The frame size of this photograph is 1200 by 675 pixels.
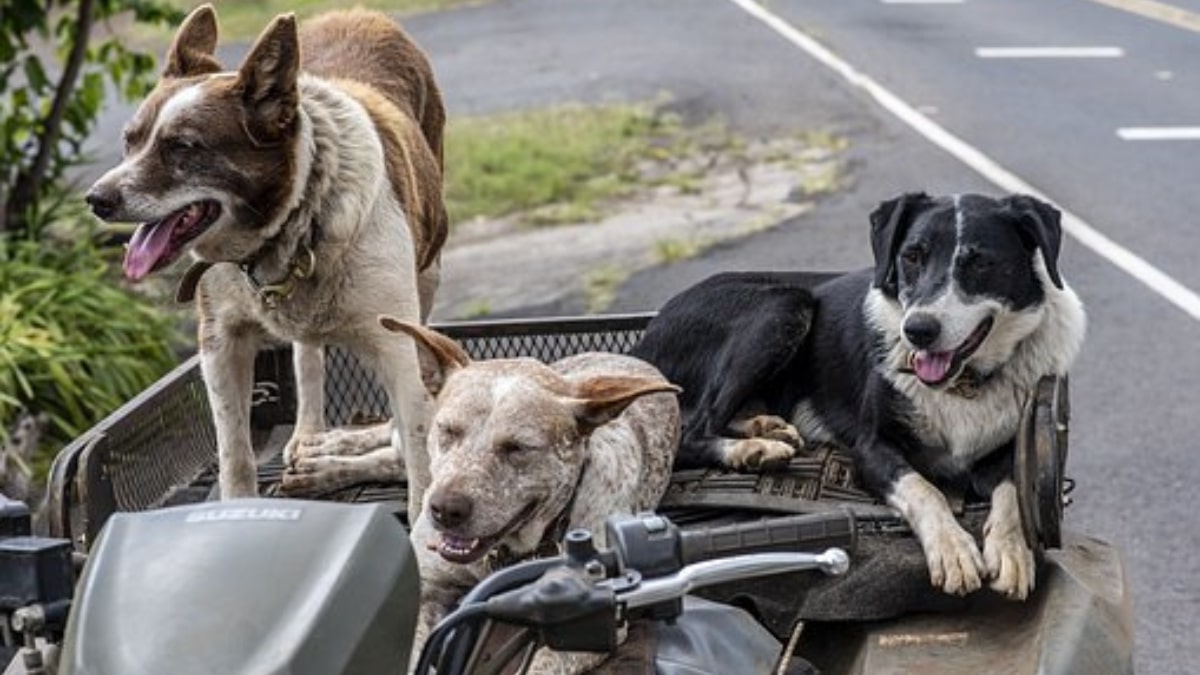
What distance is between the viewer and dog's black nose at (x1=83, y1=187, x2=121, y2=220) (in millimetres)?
3848

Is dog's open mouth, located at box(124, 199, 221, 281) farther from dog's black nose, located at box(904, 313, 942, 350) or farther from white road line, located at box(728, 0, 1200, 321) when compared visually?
white road line, located at box(728, 0, 1200, 321)

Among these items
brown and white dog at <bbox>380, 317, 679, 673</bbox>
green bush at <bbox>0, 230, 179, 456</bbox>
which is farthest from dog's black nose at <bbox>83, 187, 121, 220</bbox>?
green bush at <bbox>0, 230, 179, 456</bbox>

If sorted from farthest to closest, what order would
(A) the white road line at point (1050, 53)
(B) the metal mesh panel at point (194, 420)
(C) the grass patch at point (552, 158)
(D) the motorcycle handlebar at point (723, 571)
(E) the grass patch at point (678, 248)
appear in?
(A) the white road line at point (1050, 53) < (C) the grass patch at point (552, 158) < (E) the grass patch at point (678, 248) < (B) the metal mesh panel at point (194, 420) < (D) the motorcycle handlebar at point (723, 571)

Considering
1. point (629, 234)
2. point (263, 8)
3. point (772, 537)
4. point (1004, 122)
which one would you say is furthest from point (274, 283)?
point (263, 8)

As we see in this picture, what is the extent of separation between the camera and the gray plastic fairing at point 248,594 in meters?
2.21

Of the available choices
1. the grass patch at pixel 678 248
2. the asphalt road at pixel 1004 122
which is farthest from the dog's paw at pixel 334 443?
the grass patch at pixel 678 248

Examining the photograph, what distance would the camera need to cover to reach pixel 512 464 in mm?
3250

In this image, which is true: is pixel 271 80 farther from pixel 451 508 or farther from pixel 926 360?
pixel 926 360

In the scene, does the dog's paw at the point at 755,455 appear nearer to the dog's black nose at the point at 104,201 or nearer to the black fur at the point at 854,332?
the black fur at the point at 854,332

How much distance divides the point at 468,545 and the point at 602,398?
319 millimetres

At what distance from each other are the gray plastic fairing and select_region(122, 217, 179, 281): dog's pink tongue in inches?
62.5

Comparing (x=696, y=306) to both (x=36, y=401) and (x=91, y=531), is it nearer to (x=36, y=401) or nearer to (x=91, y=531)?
(x=91, y=531)

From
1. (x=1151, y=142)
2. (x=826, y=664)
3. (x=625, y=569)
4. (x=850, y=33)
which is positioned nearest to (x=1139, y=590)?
(x=826, y=664)

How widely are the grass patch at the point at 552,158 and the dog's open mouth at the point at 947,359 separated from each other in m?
7.89
